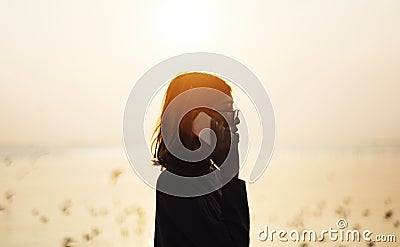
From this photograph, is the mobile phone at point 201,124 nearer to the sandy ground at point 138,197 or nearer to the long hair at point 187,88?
the long hair at point 187,88

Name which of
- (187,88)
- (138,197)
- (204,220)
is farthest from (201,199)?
(138,197)

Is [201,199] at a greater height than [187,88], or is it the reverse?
[187,88]

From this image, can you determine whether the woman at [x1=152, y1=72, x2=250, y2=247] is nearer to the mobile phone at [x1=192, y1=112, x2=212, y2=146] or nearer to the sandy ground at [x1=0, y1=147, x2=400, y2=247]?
the mobile phone at [x1=192, y1=112, x2=212, y2=146]

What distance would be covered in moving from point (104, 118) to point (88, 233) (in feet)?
1.19

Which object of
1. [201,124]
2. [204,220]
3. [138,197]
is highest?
[201,124]

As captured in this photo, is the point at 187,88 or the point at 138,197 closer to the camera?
the point at 187,88

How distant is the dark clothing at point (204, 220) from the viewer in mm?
748

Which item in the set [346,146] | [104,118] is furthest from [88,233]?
[346,146]

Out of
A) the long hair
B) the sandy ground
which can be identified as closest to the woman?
the long hair

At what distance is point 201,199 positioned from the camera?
771mm

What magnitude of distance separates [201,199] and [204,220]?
34 mm

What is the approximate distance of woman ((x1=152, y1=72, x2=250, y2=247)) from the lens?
2.46 ft

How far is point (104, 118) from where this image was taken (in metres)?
1.59

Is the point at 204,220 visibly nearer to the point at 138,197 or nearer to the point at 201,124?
the point at 201,124
